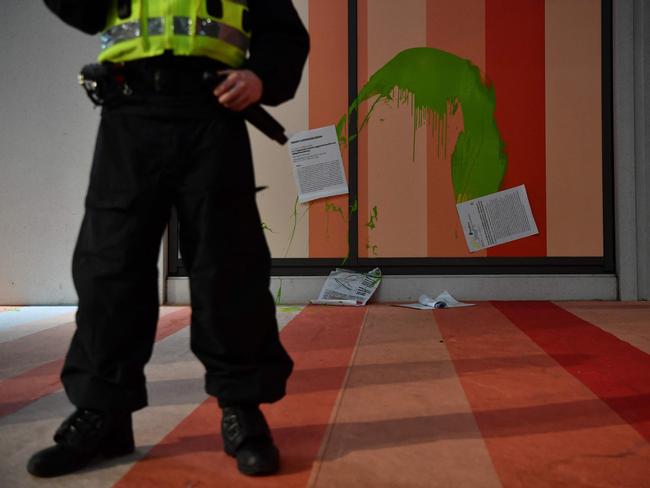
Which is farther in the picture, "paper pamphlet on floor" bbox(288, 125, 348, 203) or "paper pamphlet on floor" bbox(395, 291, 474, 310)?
"paper pamphlet on floor" bbox(288, 125, 348, 203)

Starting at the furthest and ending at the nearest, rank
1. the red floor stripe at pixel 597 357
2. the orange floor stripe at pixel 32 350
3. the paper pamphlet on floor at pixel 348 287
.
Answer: the paper pamphlet on floor at pixel 348 287 → the orange floor stripe at pixel 32 350 → the red floor stripe at pixel 597 357

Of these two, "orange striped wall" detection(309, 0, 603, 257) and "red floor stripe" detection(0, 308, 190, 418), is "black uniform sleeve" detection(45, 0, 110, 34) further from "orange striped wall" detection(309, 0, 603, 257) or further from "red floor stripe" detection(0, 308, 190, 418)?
"orange striped wall" detection(309, 0, 603, 257)

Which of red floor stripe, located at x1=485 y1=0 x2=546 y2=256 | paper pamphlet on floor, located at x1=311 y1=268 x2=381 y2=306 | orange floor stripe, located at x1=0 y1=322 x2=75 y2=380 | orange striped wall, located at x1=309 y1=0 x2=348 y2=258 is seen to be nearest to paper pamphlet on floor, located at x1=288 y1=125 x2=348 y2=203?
orange striped wall, located at x1=309 y1=0 x2=348 y2=258

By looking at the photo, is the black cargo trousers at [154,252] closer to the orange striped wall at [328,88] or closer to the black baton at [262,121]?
the black baton at [262,121]

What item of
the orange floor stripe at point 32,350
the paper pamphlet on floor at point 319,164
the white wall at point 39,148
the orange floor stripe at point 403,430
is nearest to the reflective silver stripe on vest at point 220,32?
the orange floor stripe at point 403,430

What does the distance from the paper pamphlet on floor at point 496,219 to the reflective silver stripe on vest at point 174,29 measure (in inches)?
95.5

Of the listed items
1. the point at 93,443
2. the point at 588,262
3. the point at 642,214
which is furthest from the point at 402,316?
the point at 93,443

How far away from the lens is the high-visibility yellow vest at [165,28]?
3.35 feet

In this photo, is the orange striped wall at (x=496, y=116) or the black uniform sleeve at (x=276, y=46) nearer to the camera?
the black uniform sleeve at (x=276, y=46)

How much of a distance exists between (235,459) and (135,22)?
2.43ft

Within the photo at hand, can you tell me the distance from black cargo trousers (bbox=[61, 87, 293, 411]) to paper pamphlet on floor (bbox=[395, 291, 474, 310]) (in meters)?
2.07

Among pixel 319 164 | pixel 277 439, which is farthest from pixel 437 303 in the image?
pixel 277 439

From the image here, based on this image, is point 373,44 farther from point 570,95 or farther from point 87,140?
point 87,140

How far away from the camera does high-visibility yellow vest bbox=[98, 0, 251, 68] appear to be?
102 centimetres
